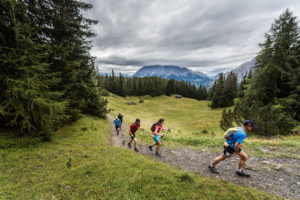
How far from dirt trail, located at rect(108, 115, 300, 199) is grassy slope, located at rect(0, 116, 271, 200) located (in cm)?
109

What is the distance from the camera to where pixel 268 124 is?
36.8 ft

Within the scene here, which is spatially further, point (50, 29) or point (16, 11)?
point (50, 29)

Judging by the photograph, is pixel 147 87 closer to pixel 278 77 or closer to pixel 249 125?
pixel 278 77

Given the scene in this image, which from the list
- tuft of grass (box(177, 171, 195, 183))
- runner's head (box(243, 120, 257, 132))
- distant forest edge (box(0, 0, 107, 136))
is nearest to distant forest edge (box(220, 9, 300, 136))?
runner's head (box(243, 120, 257, 132))

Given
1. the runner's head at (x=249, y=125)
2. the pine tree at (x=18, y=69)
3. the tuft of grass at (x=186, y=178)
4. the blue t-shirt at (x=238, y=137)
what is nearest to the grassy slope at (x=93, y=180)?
→ the tuft of grass at (x=186, y=178)

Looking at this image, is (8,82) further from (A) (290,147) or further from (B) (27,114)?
(A) (290,147)

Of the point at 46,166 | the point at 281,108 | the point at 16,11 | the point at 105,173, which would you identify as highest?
the point at 16,11

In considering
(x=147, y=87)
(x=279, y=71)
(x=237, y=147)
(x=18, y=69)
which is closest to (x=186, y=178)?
(x=237, y=147)

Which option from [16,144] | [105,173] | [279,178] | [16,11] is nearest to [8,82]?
[16,144]

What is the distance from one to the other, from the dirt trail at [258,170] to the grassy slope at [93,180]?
3.58 feet

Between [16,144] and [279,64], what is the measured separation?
3041 cm

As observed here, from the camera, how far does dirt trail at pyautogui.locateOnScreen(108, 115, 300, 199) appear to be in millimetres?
4363

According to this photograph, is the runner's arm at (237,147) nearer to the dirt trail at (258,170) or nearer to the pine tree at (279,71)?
the dirt trail at (258,170)

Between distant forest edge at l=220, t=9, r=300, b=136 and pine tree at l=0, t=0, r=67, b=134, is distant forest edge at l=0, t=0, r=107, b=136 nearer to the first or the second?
pine tree at l=0, t=0, r=67, b=134
